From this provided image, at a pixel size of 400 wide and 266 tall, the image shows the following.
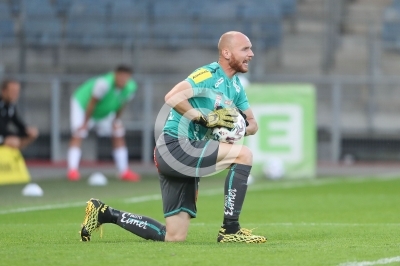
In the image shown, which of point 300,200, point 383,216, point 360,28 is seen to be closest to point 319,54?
point 360,28

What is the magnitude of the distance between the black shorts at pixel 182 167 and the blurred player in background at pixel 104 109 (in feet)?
27.6

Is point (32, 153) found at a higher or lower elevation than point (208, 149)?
lower

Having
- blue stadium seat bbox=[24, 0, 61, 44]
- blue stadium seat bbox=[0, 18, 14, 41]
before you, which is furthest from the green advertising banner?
blue stadium seat bbox=[0, 18, 14, 41]

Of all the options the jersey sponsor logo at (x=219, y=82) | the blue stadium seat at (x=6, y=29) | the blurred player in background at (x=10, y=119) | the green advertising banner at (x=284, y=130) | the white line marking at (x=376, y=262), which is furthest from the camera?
the blue stadium seat at (x=6, y=29)

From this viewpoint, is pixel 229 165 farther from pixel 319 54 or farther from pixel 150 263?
pixel 319 54

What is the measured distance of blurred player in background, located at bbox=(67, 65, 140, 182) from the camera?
1641 centimetres

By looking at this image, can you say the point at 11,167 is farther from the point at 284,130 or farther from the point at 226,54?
the point at 226,54

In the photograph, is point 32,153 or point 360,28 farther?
point 360,28

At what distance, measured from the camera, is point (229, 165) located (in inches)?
297

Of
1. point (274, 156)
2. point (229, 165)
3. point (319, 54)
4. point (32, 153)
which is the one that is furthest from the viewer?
point (319, 54)

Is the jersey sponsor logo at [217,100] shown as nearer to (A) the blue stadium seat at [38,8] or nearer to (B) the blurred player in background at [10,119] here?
(B) the blurred player in background at [10,119]

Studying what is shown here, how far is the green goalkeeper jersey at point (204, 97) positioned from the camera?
25.1ft

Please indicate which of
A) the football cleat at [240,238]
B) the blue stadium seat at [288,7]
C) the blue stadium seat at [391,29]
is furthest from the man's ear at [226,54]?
the blue stadium seat at [288,7]

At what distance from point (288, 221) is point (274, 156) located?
6915mm
